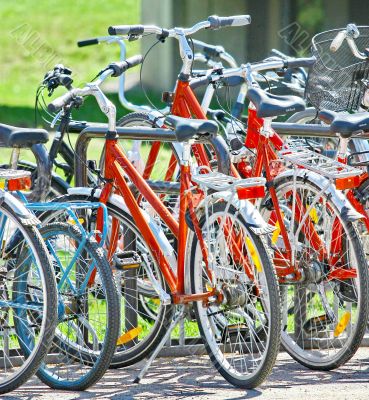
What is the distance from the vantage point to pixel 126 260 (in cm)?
609

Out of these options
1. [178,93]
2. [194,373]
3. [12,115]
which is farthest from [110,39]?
[12,115]

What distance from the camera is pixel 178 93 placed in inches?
270

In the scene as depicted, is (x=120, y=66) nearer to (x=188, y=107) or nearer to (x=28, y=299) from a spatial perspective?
(x=188, y=107)

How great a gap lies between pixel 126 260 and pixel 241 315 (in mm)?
618

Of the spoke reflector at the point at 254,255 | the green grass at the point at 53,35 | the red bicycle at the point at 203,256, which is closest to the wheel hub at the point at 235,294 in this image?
the red bicycle at the point at 203,256

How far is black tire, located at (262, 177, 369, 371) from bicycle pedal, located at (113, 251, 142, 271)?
0.70 metres

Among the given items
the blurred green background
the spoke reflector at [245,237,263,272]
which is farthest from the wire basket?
the blurred green background

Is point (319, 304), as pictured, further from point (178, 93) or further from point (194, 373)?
point (178, 93)

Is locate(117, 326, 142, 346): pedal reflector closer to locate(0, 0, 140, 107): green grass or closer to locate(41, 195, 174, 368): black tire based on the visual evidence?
locate(41, 195, 174, 368): black tire

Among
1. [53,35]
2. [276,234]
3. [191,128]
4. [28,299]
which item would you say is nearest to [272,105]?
[191,128]

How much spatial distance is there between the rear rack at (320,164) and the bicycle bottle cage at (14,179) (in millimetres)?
1204

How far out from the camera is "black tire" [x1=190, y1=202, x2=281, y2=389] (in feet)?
18.1

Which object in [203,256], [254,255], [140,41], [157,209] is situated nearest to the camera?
[254,255]

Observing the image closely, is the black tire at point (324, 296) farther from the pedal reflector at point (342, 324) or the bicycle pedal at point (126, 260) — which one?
the bicycle pedal at point (126, 260)
